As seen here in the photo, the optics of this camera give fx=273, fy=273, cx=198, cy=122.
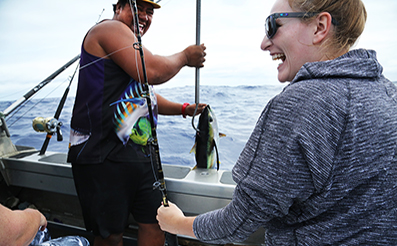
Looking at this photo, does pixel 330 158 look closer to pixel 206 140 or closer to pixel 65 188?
pixel 206 140

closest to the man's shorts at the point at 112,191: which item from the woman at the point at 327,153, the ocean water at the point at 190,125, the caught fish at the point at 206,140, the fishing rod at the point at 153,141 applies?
the fishing rod at the point at 153,141

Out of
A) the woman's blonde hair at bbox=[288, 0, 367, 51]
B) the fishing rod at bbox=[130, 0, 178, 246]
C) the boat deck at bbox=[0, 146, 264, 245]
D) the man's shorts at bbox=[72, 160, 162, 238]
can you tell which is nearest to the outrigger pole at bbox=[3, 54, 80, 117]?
the boat deck at bbox=[0, 146, 264, 245]

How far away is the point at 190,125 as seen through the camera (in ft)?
13.0

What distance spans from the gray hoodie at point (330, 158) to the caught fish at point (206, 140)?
135cm

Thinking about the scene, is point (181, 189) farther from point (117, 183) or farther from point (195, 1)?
point (195, 1)

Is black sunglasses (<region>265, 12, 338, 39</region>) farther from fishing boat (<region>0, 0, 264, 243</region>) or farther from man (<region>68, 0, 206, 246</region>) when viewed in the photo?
fishing boat (<region>0, 0, 264, 243</region>)

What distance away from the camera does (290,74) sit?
810mm

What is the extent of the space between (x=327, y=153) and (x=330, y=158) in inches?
0.5

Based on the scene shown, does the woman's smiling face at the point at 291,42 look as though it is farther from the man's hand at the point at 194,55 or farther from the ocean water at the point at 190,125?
the ocean water at the point at 190,125

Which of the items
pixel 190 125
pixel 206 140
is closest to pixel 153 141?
pixel 206 140

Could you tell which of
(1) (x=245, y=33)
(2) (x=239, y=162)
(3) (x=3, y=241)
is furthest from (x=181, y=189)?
(1) (x=245, y=33)

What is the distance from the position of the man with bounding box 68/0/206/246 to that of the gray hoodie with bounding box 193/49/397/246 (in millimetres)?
933

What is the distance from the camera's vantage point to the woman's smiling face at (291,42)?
2.40 ft

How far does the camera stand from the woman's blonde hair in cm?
70
